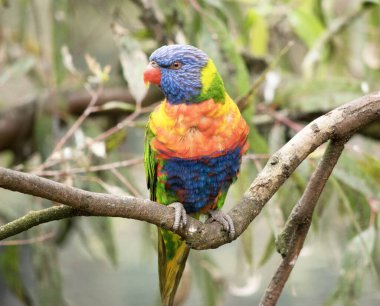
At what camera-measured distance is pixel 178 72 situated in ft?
5.55

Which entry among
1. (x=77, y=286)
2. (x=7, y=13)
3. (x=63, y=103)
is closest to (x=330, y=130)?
(x=63, y=103)

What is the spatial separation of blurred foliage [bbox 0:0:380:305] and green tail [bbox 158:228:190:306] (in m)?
0.27

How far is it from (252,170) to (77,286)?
2268 mm

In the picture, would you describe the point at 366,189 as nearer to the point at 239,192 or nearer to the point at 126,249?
the point at 239,192

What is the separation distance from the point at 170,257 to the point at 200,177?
30cm

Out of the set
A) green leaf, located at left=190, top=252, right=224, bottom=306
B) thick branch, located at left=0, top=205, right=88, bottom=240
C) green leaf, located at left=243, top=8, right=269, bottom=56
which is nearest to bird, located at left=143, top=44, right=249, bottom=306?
thick branch, located at left=0, top=205, right=88, bottom=240

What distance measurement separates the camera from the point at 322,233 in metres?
2.71

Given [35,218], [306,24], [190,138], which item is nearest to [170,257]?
[190,138]

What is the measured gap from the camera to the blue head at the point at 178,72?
A: 1.67 m

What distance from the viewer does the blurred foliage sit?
2.03m

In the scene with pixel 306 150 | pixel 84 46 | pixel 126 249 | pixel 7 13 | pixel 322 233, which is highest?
pixel 306 150

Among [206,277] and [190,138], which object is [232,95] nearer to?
[190,138]

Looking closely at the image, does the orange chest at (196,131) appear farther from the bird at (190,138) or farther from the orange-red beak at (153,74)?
the orange-red beak at (153,74)

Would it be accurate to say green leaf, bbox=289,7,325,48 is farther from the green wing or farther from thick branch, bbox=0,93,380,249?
thick branch, bbox=0,93,380,249
